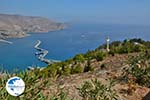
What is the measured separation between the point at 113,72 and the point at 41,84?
564 centimetres

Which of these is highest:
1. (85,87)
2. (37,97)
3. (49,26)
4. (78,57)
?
(37,97)

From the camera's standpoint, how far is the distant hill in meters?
103

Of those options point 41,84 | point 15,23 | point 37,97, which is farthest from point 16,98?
point 15,23

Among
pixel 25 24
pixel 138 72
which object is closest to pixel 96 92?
pixel 138 72

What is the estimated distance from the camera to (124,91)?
7.95 m

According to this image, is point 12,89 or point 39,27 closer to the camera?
point 12,89

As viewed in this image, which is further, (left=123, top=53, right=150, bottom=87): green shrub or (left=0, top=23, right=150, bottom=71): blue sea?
(left=0, top=23, right=150, bottom=71): blue sea

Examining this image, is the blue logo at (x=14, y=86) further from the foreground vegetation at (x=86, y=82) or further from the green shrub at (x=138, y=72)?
the green shrub at (x=138, y=72)

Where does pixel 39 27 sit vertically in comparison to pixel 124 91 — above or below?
below

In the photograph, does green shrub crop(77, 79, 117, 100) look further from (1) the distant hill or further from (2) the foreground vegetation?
(1) the distant hill

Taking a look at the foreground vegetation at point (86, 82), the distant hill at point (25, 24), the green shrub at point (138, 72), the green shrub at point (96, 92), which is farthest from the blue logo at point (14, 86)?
the distant hill at point (25, 24)

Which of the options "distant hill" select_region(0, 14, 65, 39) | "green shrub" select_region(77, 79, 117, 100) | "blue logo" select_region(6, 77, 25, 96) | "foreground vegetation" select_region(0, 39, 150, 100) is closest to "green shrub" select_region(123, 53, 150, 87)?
"foreground vegetation" select_region(0, 39, 150, 100)

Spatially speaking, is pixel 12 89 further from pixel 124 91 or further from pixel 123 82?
pixel 123 82

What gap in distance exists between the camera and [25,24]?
116500mm
